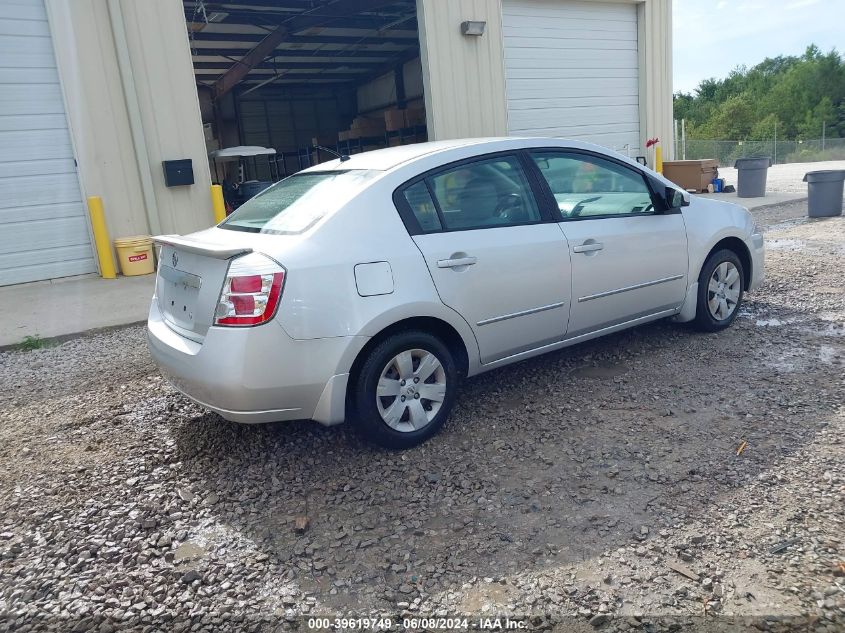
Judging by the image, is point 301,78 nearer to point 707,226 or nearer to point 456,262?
point 707,226

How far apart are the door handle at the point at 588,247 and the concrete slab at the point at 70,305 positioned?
4.69 m

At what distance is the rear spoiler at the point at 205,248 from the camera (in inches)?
130

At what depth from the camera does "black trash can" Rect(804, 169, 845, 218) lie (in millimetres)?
10945

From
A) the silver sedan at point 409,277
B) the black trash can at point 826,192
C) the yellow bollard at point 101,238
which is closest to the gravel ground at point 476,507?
the silver sedan at point 409,277

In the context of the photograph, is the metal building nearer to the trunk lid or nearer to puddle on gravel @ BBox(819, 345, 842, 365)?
the trunk lid

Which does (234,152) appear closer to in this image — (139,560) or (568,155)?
(568,155)

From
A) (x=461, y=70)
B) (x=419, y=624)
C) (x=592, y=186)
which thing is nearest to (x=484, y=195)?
(x=592, y=186)

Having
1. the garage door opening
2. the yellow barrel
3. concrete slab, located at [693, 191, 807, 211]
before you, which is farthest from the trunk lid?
concrete slab, located at [693, 191, 807, 211]

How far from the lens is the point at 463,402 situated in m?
4.30

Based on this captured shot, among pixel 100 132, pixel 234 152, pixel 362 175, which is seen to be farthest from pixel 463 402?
pixel 234 152

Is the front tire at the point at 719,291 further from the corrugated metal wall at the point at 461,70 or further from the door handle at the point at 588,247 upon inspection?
the corrugated metal wall at the point at 461,70

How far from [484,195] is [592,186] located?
1.00 meters

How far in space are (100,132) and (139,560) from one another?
754 cm

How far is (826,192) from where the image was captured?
1097 centimetres
